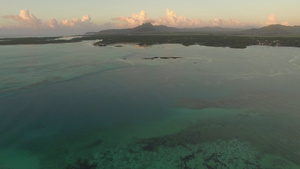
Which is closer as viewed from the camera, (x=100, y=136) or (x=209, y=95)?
(x=100, y=136)

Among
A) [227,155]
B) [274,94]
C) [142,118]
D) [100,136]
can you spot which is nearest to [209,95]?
[274,94]

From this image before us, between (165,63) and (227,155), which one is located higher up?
(165,63)

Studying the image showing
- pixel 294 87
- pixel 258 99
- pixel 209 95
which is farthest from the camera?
pixel 294 87

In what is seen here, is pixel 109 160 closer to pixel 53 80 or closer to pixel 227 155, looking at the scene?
pixel 227 155

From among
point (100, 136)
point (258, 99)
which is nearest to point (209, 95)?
point (258, 99)

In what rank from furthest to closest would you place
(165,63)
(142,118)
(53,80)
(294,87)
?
(165,63) → (53,80) → (294,87) → (142,118)

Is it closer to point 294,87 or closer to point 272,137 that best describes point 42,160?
point 272,137
